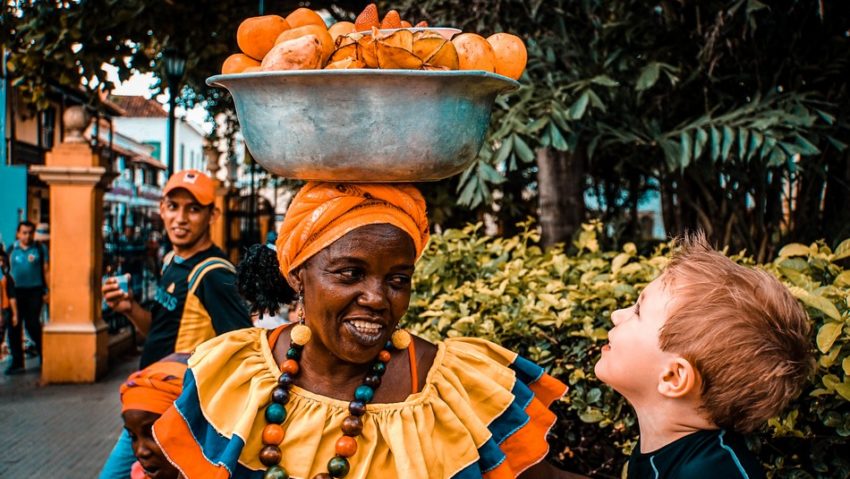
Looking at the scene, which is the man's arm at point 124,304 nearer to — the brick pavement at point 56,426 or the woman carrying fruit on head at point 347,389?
the woman carrying fruit on head at point 347,389

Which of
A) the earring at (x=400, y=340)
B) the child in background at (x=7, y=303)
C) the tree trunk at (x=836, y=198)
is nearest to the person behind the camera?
the earring at (x=400, y=340)

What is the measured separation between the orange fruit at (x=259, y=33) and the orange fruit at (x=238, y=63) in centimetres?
3

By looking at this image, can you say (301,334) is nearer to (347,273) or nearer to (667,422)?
(347,273)

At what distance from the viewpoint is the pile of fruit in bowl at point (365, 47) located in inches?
64.6

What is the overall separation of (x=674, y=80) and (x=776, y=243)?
228 cm

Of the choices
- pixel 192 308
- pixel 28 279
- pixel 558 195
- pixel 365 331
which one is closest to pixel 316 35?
pixel 365 331

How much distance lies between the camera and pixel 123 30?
7.43 meters

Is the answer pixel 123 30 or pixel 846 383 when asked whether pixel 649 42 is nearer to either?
pixel 846 383

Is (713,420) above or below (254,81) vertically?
below

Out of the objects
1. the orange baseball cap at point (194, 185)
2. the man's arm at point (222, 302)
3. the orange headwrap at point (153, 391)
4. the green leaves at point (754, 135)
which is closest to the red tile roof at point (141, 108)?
the orange baseball cap at point (194, 185)

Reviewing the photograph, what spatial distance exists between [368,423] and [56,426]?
5.89 metres

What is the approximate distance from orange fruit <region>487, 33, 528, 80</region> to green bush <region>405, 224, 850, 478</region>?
1.15 m

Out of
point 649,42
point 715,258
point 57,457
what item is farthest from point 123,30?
point 715,258

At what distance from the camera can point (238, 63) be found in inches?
73.4
